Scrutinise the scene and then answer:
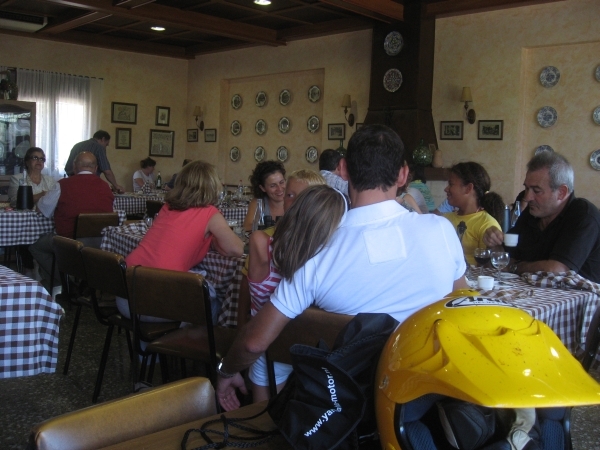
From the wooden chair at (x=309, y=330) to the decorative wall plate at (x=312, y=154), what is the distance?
831cm

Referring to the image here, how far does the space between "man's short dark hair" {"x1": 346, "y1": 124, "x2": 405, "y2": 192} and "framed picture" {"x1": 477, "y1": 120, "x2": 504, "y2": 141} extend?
6.51 meters

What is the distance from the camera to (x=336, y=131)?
973cm

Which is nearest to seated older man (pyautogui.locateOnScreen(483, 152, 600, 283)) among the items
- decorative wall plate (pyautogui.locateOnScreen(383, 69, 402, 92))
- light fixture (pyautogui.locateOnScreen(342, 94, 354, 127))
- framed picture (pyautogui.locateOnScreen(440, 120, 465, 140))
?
framed picture (pyautogui.locateOnScreen(440, 120, 465, 140))

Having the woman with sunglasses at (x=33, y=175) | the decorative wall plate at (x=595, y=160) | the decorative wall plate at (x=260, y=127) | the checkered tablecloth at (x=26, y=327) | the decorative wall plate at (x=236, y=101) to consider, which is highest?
the decorative wall plate at (x=236, y=101)

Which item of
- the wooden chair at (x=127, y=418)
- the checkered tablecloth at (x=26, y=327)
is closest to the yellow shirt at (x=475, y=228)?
the checkered tablecloth at (x=26, y=327)

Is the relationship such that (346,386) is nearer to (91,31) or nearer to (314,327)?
(314,327)

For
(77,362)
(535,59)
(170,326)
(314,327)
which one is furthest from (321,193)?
(535,59)

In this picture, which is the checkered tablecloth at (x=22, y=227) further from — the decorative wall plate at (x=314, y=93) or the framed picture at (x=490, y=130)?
the decorative wall plate at (x=314, y=93)

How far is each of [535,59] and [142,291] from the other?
651cm

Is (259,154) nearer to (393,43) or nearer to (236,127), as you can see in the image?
(236,127)

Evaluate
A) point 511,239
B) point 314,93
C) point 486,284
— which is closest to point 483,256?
point 511,239

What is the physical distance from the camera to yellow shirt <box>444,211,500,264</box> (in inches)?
145

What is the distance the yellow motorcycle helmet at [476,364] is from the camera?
0.81 meters

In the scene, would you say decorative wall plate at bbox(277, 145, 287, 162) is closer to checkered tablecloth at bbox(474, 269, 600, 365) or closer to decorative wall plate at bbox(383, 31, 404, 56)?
decorative wall plate at bbox(383, 31, 404, 56)
